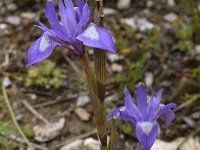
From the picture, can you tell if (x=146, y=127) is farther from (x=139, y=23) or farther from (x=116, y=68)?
(x=139, y=23)

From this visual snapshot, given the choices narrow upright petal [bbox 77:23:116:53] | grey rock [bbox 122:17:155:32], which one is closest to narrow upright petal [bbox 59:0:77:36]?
narrow upright petal [bbox 77:23:116:53]

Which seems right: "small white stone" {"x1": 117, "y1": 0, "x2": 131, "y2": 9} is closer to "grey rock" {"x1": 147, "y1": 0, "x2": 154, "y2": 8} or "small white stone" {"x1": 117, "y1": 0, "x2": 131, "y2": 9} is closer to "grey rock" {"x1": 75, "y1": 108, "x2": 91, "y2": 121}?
"grey rock" {"x1": 147, "y1": 0, "x2": 154, "y2": 8}

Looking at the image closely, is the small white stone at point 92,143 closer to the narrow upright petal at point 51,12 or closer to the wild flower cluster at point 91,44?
the wild flower cluster at point 91,44

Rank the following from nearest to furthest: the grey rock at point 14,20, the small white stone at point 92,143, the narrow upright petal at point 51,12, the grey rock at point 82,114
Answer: the narrow upright petal at point 51,12 < the small white stone at point 92,143 < the grey rock at point 82,114 < the grey rock at point 14,20

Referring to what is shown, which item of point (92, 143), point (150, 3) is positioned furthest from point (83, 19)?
point (150, 3)

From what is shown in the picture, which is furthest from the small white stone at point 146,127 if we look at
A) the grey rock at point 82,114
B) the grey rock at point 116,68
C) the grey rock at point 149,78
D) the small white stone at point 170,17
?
the small white stone at point 170,17
